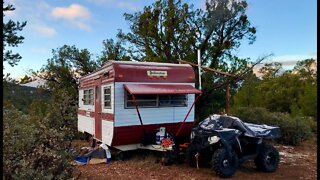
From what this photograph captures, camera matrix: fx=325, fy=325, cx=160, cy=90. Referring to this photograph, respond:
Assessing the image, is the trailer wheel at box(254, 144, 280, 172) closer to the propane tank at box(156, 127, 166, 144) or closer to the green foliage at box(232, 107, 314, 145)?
the propane tank at box(156, 127, 166, 144)

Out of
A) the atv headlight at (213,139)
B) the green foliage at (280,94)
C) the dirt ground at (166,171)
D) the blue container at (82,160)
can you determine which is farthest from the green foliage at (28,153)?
the green foliage at (280,94)

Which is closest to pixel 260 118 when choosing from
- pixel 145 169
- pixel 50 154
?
pixel 145 169

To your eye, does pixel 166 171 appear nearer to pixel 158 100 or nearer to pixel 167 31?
pixel 158 100

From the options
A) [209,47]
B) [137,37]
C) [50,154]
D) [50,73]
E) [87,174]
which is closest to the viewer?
[50,154]

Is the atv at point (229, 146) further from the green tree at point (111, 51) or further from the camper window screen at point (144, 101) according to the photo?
the green tree at point (111, 51)

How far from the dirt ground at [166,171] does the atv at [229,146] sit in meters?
0.25

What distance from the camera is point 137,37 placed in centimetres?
1733

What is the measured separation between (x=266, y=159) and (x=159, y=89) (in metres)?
3.07

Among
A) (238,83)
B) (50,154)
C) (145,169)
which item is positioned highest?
(238,83)

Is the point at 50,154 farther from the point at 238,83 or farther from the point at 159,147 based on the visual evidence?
the point at 238,83

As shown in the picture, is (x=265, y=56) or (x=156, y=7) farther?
(x=156, y=7)

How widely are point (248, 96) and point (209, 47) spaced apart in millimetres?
17009

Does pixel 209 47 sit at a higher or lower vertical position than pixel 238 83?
higher

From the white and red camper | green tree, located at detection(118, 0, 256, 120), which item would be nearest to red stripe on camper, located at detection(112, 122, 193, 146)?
the white and red camper
